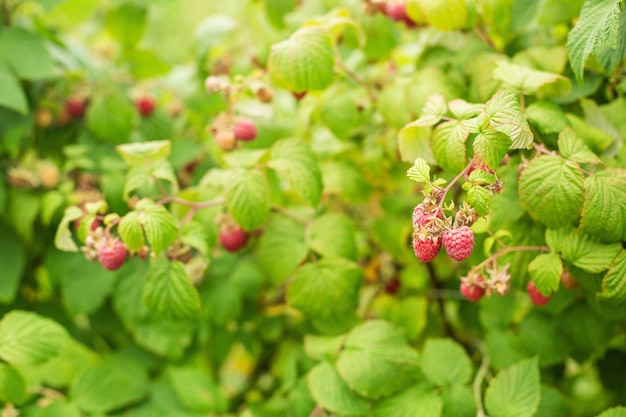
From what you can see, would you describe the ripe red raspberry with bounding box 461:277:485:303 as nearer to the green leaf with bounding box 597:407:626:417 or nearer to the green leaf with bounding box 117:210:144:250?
the green leaf with bounding box 597:407:626:417

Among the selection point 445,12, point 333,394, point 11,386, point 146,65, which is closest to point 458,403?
point 333,394

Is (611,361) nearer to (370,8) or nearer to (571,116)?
(571,116)

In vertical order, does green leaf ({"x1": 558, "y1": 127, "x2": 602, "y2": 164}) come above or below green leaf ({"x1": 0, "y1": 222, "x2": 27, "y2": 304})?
above

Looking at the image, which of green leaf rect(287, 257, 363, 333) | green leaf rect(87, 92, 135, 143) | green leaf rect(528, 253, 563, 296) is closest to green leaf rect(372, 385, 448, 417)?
green leaf rect(287, 257, 363, 333)

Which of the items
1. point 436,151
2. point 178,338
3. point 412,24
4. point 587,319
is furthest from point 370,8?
point 178,338

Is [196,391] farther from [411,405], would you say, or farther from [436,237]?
[436,237]

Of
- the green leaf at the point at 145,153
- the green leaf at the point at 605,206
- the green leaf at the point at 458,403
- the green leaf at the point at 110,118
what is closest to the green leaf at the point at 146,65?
the green leaf at the point at 110,118

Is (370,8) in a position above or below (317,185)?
above
